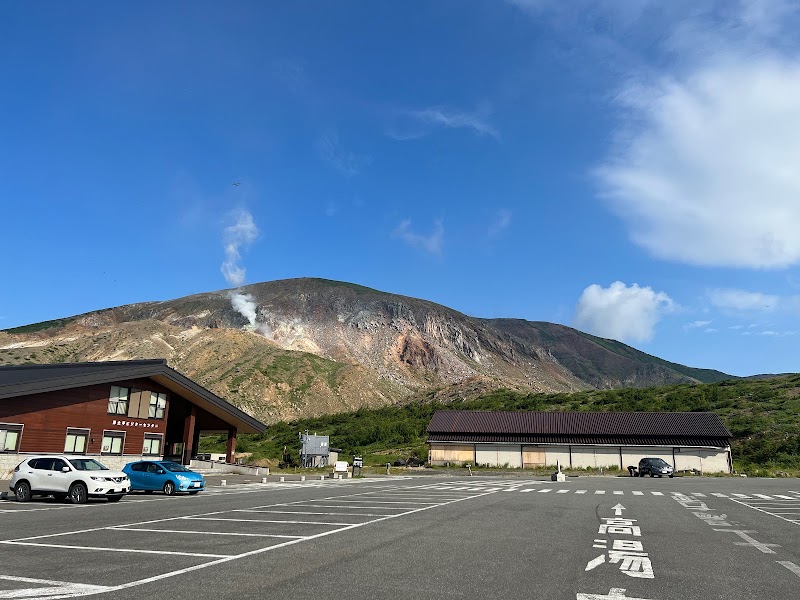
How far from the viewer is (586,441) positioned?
64188mm

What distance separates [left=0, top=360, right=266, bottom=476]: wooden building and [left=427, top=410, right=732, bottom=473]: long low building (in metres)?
28.5

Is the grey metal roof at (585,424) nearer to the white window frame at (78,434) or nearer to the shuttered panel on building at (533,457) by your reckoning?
the shuttered panel on building at (533,457)

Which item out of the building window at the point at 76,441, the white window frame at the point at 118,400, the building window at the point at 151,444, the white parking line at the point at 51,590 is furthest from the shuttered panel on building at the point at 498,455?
the white parking line at the point at 51,590

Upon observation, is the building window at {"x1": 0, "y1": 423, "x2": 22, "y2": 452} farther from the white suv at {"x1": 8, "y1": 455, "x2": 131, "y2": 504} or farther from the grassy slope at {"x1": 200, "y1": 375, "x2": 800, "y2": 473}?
the grassy slope at {"x1": 200, "y1": 375, "x2": 800, "y2": 473}

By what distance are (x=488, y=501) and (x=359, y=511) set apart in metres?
6.49

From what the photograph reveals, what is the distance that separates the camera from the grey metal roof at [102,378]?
107 ft

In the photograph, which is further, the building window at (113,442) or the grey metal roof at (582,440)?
the grey metal roof at (582,440)

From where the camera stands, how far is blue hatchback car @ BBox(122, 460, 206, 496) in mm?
25652

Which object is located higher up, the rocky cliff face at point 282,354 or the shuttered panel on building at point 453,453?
the rocky cliff face at point 282,354

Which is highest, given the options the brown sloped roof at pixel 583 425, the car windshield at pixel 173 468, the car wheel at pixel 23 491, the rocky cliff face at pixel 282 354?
the rocky cliff face at pixel 282 354

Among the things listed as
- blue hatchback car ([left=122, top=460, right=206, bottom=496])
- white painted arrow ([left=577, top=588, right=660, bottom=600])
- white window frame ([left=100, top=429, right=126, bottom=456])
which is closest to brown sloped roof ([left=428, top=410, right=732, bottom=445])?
white window frame ([left=100, top=429, right=126, bottom=456])

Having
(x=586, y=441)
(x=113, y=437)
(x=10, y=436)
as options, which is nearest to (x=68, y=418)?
(x=10, y=436)

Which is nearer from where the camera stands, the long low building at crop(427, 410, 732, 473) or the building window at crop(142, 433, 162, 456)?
the building window at crop(142, 433, 162, 456)

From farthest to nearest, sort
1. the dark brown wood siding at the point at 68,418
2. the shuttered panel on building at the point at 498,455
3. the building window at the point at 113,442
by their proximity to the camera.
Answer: the shuttered panel on building at the point at 498,455 → the building window at the point at 113,442 → the dark brown wood siding at the point at 68,418
